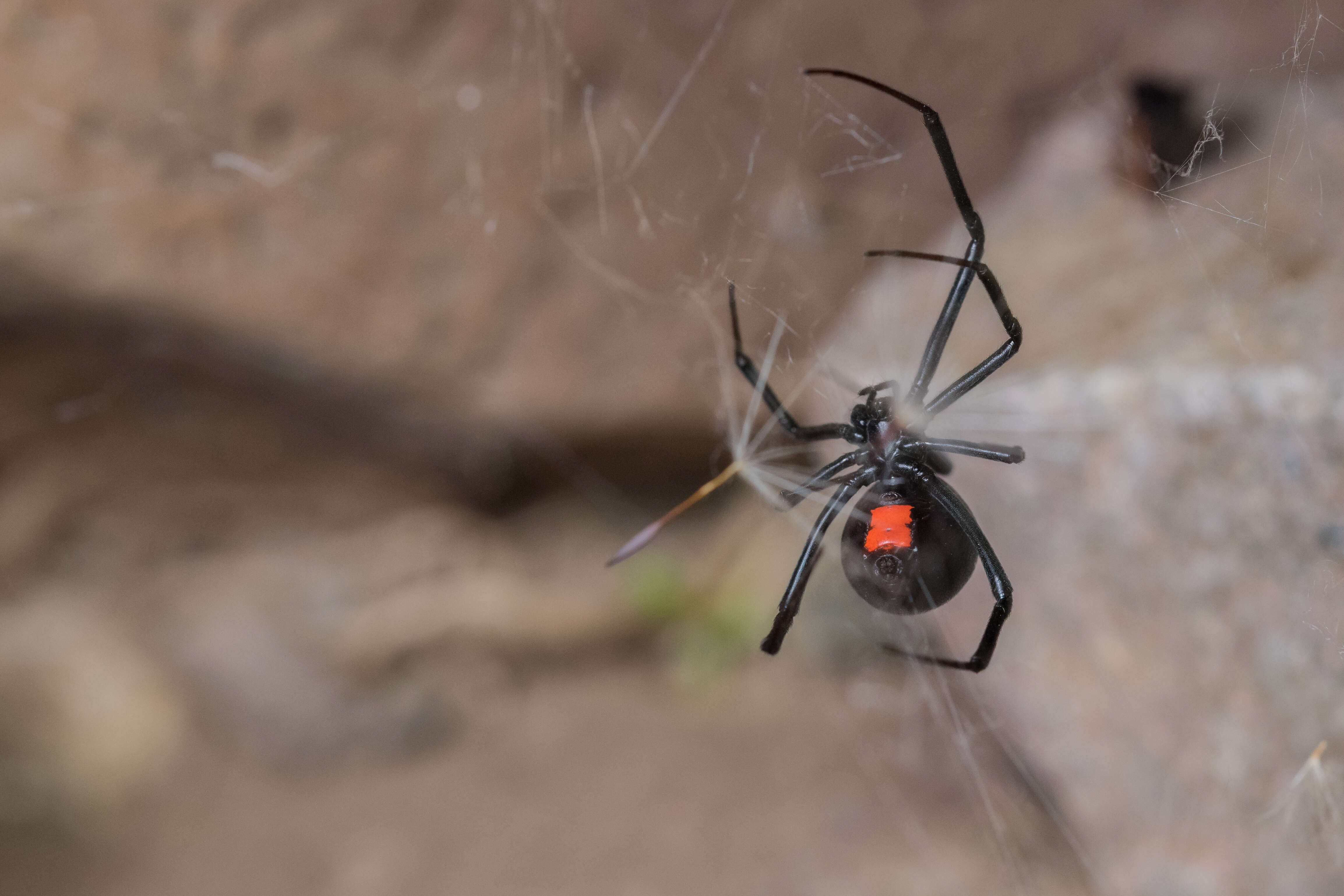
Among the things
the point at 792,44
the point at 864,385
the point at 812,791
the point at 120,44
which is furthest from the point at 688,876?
the point at 120,44

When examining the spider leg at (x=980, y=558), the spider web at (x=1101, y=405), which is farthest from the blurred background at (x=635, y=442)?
the spider leg at (x=980, y=558)

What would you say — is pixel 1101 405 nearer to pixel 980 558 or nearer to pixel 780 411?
pixel 980 558

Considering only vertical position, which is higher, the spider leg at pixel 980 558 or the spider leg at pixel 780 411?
the spider leg at pixel 780 411

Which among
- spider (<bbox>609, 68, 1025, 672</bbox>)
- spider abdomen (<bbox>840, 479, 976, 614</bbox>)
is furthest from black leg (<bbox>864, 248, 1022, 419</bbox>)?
spider abdomen (<bbox>840, 479, 976, 614</bbox>)

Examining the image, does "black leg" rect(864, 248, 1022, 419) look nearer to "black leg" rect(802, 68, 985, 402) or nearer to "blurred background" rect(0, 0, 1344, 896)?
"black leg" rect(802, 68, 985, 402)

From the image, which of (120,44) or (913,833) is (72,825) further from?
(913,833)

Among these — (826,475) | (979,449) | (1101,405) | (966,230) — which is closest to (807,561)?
(826,475)

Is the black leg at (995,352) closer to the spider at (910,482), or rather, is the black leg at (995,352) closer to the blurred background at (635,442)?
the spider at (910,482)
